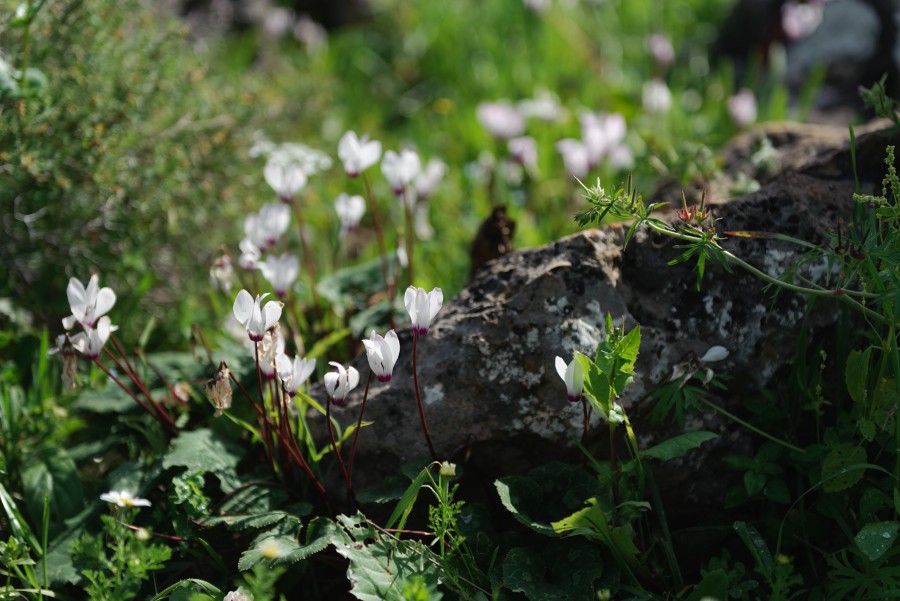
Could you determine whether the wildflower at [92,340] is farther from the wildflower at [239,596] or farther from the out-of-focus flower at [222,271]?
the wildflower at [239,596]

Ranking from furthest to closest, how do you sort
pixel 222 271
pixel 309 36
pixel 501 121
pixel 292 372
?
pixel 309 36 < pixel 501 121 < pixel 222 271 < pixel 292 372

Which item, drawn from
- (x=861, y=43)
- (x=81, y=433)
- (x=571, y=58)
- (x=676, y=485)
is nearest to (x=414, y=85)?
(x=571, y=58)

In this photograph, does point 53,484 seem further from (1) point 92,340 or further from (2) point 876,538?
(2) point 876,538

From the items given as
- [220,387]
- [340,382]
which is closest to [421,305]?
[340,382]

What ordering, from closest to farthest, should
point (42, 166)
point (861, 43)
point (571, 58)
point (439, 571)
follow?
point (439, 571) < point (42, 166) < point (861, 43) < point (571, 58)

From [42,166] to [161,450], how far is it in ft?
3.21

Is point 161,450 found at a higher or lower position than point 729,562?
higher

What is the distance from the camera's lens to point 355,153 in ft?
8.50

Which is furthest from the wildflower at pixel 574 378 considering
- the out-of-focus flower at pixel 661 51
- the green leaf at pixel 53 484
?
the out-of-focus flower at pixel 661 51

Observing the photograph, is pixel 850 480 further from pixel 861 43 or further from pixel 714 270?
pixel 861 43

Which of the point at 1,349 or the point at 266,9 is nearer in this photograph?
the point at 1,349

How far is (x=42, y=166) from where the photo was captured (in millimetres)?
2672

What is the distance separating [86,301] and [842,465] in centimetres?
182

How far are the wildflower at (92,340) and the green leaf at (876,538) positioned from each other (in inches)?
69.2
